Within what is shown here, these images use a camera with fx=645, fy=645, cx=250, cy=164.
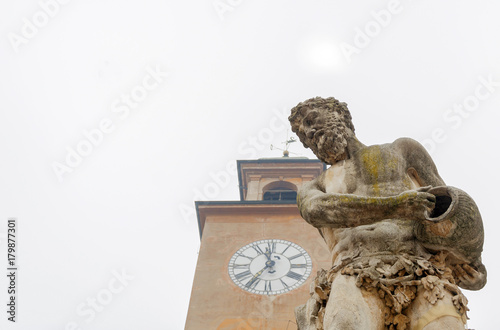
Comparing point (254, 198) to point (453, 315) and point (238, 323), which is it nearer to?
point (238, 323)

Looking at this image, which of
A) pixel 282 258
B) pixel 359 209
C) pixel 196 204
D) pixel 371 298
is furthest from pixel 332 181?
pixel 196 204

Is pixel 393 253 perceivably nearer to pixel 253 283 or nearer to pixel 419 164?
→ pixel 419 164

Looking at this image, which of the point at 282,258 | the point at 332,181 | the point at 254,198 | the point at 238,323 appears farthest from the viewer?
the point at 254,198

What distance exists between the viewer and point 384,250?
12.6 feet

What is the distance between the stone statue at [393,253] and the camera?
11.7ft

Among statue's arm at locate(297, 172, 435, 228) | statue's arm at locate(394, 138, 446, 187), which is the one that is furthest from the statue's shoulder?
statue's arm at locate(297, 172, 435, 228)

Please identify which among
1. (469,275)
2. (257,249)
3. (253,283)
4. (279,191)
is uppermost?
(279,191)

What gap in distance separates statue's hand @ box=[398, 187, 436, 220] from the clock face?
1387cm

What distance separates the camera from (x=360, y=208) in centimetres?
381

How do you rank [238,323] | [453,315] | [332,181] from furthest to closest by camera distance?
[238,323]
[332,181]
[453,315]

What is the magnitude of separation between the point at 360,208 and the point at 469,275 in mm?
804

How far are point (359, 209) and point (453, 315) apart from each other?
784 millimetres

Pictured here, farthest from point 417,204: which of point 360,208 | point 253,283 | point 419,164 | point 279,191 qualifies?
point 279,191

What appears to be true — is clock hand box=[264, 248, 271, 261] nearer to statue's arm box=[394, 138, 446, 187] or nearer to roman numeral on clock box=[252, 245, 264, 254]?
roman numeral on clock box=[252, 245, 264, 254]
